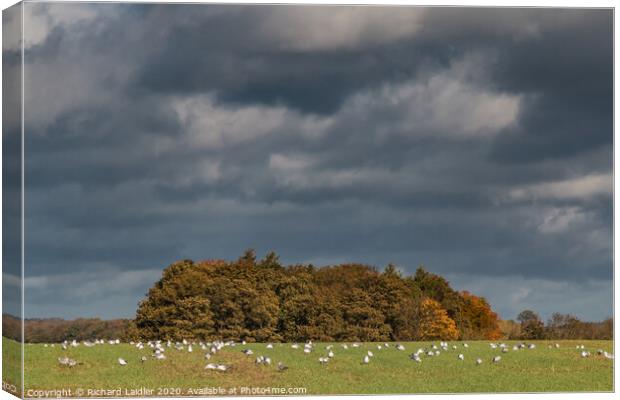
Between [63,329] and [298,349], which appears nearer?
[63,329]

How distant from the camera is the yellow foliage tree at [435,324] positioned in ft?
62.7

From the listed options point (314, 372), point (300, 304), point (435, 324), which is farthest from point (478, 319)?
point (314, 372)

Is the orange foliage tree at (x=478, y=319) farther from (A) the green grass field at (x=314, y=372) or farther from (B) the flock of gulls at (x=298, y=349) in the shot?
(A) the green grass field at (x=314, y=372)

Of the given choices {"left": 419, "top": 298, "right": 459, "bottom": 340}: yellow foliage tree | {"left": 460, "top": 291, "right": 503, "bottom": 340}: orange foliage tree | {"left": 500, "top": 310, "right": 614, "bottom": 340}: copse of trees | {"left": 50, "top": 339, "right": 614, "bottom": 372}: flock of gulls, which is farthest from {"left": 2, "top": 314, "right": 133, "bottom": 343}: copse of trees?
{"left": 500, "top": 310, "right": 614, "bottom": 340}: copse of trees

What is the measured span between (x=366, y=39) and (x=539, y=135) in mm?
3040

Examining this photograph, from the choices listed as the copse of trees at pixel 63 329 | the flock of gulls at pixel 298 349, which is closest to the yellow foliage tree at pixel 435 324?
the flock of gulls at pixel 298 349

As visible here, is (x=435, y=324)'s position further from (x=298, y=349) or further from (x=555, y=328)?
(x=298, y=349)

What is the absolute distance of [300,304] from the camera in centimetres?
1883

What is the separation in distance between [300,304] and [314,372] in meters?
1.90

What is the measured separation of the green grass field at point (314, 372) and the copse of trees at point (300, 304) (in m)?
0.55

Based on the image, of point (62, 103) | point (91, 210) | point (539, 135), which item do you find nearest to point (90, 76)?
point (62, 103)

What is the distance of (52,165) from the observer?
16.7 metres

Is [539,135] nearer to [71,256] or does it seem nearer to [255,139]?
[255,139]

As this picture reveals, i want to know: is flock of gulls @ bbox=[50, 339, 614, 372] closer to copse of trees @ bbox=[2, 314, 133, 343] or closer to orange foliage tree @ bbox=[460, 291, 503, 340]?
copse of trees @ bbox=[2, 314, 133, 343]
